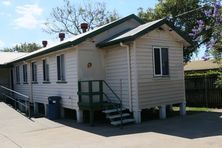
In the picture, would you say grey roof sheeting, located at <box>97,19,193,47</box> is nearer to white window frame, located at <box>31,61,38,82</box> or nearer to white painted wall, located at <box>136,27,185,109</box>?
white painted wall, located at <box>136,27,185,109</box>

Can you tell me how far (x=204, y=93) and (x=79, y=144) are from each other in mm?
11130

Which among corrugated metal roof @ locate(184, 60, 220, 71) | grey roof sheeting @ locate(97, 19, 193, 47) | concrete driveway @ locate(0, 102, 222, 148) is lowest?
concrete driveway @ locate(0, 102, 222, 148)

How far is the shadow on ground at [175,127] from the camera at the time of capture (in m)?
11.5

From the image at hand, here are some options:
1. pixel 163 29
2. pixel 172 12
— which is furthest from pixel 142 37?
pixel 172 12

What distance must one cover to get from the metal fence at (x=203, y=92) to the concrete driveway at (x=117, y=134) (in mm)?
3730

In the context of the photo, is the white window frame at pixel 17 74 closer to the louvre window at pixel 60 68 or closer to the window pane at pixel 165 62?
the louvre window at pixel 60 68

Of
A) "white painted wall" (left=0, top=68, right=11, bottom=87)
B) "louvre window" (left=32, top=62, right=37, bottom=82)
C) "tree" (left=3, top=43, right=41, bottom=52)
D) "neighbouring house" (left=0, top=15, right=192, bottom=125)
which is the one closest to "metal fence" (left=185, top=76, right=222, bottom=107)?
"neighbouring house" (left=0, top=15, right=192, bottom=125)

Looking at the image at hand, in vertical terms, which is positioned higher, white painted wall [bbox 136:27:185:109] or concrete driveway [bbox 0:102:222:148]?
white painted wall [bbox 136:27:185:109]

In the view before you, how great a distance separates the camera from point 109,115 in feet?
47.6

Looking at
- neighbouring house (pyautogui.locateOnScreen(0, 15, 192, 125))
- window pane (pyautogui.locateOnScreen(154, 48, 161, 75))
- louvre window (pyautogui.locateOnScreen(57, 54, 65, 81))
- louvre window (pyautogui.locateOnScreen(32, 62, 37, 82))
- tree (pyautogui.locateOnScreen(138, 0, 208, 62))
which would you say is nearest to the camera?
neighbouring house (pyautogui.locateOnScreen(0, 15, 192, 125))

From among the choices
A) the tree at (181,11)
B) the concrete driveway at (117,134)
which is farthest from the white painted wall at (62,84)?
the tree at (181,11)

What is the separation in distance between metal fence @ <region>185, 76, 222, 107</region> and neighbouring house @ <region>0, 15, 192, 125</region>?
11.4ft

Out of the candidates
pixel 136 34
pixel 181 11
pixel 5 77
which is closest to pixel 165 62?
pixel 136 34

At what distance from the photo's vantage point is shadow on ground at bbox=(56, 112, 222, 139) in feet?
37.6
